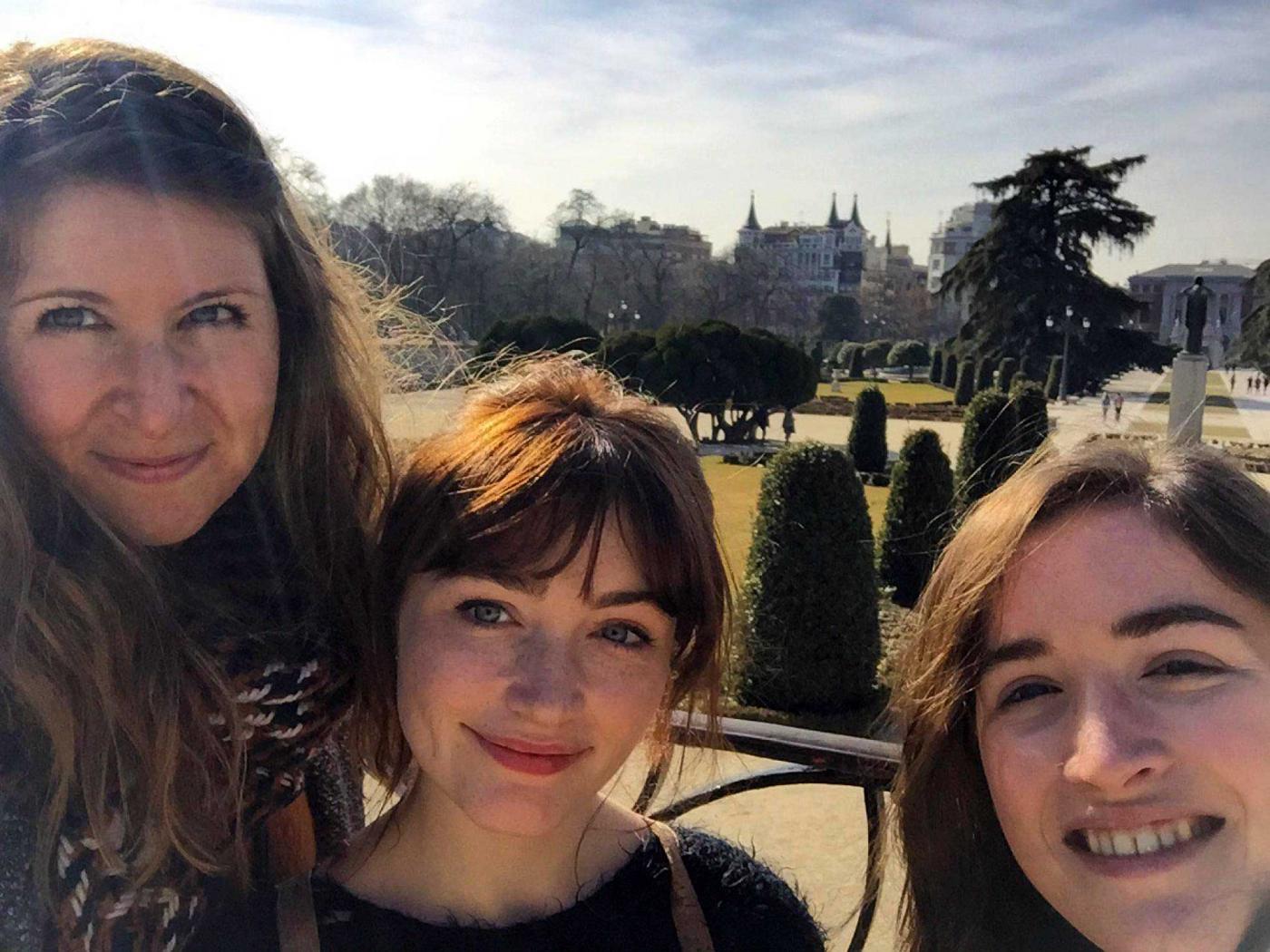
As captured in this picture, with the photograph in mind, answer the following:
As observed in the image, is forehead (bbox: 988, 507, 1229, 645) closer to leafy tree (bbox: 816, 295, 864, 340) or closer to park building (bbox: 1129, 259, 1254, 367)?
leafy tree (bbox: 816, 295, 864, 340)

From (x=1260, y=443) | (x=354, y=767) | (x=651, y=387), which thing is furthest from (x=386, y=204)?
(x=354, y=767)

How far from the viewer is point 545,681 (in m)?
1.26

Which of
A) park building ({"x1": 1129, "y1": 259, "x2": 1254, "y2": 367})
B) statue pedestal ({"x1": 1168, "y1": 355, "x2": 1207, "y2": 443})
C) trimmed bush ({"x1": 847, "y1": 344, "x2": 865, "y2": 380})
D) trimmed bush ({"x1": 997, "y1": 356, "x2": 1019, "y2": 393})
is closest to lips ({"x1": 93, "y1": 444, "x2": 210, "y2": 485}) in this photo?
statue pedestal ({"x1": 1168, "y1": 355, "x2": 1207, "y2": 443})

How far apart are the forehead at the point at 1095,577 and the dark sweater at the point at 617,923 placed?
464 millimetres

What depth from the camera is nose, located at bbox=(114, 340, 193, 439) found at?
1279 millimetres

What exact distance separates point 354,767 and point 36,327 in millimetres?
858

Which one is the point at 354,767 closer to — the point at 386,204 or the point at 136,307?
the point at 136,307

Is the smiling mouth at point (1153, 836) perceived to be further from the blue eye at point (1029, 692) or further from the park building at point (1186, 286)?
the park building at point (1186, 286)

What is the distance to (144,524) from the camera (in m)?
1.37

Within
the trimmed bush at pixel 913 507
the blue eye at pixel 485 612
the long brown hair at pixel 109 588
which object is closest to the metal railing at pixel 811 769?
the blue eye at pixel 485 612

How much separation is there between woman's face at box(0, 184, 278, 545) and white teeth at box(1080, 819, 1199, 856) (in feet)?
3.86

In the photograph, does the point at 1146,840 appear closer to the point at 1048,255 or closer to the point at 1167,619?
the point at 1167,619

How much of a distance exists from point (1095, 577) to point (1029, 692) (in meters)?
0.17

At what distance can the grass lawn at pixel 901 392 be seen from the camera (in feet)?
107
